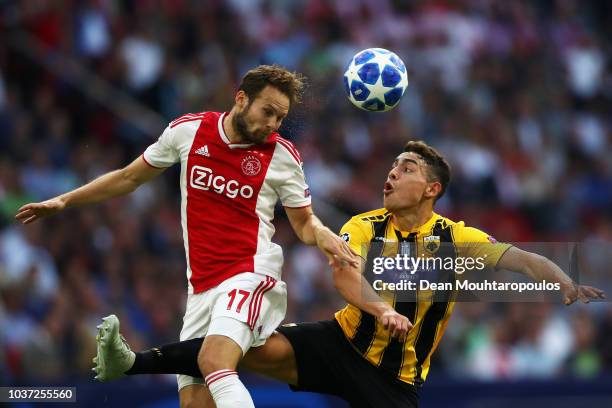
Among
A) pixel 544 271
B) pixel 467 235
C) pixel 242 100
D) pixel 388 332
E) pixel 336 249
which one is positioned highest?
pixel 242 100

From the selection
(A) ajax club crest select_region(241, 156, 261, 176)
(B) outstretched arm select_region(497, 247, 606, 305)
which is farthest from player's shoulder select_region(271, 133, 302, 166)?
(B) outstretched arm select_region(497, 247, 606, 305)

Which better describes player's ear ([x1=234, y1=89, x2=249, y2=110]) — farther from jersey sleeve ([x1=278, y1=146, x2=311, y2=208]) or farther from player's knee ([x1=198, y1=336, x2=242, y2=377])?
player's knee ([x1=198, y1=336, x2=242, y2=377])

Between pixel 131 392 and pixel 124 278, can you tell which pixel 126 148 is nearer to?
pixel 124 278

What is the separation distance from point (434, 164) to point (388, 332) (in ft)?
3.85

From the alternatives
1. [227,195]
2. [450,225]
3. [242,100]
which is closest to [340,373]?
[450,225]

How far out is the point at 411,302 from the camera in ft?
24.9

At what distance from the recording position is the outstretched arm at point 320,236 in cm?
674

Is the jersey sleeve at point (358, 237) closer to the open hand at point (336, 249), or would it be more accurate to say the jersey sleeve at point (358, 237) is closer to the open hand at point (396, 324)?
the open hand at point (336, 249)

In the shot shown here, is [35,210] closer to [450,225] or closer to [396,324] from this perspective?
[396,324]

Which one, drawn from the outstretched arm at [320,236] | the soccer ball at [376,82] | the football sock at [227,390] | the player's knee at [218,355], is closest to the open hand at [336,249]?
the outstretched arm at [320,236]

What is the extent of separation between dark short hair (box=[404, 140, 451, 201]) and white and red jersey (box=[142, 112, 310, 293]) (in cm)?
95

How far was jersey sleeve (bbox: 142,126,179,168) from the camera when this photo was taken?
24.2 feet

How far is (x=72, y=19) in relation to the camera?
13430 mm

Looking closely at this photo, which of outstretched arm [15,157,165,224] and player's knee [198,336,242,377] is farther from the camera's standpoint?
outstretched arm [15,157,165,224]
